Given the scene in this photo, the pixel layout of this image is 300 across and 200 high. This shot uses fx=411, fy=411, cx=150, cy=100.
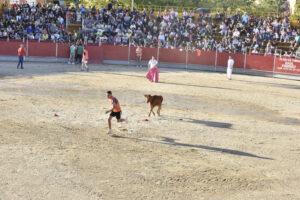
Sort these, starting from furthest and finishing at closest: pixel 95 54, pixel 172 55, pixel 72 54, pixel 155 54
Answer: pixel 155 54
pixel 172 55
pixel 95 54
pixel 72 54

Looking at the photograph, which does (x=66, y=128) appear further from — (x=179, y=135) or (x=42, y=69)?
(x=42, y=69)

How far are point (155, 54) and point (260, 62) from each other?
27.1ft

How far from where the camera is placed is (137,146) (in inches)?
422

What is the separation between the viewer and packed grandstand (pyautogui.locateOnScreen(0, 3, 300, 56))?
108 ft

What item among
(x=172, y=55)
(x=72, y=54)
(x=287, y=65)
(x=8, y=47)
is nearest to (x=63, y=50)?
(x=72, y=54)

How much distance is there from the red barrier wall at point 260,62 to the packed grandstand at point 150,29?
1.27 metres

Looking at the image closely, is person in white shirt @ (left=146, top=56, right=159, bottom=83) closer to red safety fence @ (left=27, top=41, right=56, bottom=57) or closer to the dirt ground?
the dirt ground

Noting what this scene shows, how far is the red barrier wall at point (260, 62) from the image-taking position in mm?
29641

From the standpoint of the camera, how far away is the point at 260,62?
1184 inches

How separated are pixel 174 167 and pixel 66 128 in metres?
4.25

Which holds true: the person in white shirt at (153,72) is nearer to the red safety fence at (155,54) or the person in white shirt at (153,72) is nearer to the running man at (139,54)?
the running man at (139,54)

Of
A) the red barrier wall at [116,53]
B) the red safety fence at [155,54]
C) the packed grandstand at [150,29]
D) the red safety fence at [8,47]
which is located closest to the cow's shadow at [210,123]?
the red safety fence at [155,54]

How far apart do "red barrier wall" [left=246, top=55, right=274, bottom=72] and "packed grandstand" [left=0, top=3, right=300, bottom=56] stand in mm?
1268

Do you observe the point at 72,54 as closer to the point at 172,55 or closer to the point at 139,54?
the point at 139,54
